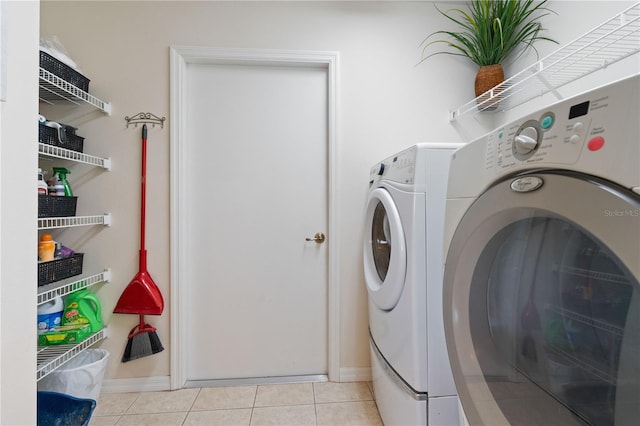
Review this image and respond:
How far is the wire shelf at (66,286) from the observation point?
131cm

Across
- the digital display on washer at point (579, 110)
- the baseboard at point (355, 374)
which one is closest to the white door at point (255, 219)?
the baseboard at point (355, 374)

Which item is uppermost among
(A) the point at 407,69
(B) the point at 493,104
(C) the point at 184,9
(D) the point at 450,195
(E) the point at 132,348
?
(C) the point at 184,9

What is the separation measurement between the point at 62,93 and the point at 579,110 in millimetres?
2066

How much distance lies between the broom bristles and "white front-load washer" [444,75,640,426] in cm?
158

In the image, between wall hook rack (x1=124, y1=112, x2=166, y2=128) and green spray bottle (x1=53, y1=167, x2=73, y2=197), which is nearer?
green spray bottle (x1=53, y1=167, x2=73, y2=197)

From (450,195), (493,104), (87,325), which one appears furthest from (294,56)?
(87,325)

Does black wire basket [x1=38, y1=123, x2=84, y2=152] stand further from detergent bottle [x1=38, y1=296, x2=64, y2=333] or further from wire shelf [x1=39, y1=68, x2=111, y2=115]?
detergent bottle [x1=38, y1=296, x2=64, y2=333]

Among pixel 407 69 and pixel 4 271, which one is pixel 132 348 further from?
pixel 407 69

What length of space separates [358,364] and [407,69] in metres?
1.80

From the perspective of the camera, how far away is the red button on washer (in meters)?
0.45

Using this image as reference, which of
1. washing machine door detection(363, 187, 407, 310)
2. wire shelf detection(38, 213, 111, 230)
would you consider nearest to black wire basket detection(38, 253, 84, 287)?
wire shelf detection(38, 213, 111, 230)

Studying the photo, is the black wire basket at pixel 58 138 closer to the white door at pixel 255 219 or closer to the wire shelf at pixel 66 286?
the white door at pixel 255 219

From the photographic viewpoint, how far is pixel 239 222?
1.80m

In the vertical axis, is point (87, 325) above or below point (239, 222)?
below
